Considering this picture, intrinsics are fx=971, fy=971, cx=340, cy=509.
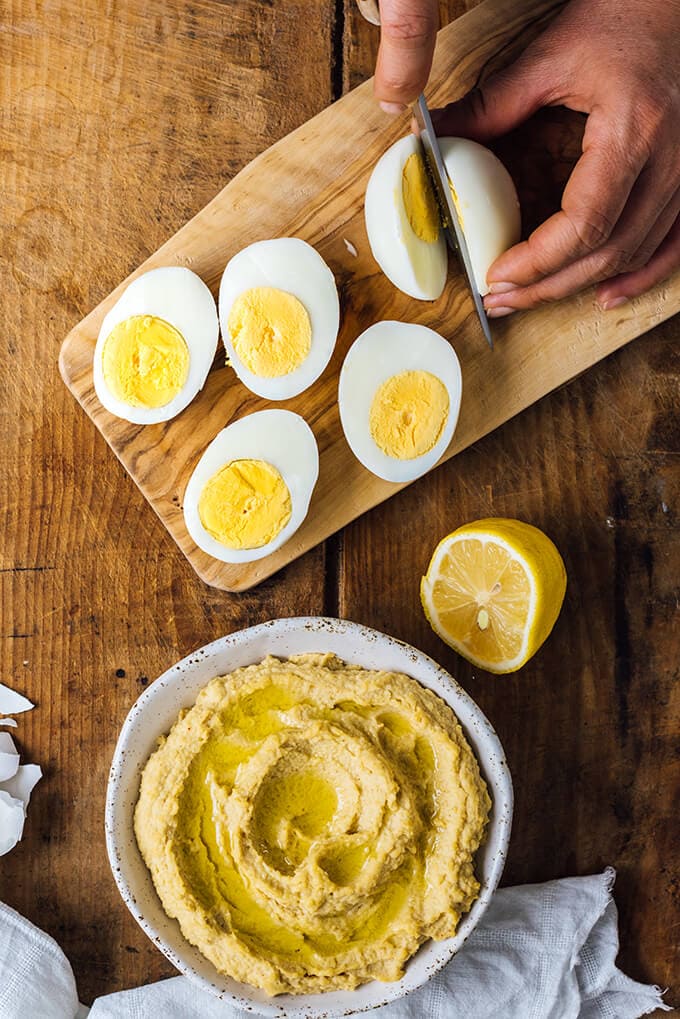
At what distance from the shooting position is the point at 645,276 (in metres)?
2.24

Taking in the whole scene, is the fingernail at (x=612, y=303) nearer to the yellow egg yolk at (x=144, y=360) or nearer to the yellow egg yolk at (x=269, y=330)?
the yellow egg yolk at (x=269, y=330)

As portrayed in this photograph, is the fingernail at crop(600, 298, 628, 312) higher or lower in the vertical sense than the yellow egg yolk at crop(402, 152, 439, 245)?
lower

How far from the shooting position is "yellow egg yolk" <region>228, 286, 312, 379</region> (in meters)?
2.12

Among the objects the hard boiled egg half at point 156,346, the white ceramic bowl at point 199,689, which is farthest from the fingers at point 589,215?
the white ceramic bowl at point 199,689

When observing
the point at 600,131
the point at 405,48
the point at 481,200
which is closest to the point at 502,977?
the point at 481,200

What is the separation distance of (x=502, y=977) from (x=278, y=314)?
1.60 m

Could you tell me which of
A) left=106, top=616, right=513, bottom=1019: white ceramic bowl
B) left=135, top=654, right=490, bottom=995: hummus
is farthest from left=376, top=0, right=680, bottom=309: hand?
left=135, top=654, right=490, bottom=995: hummus

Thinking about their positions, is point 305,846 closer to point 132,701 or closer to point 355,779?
point 355,779

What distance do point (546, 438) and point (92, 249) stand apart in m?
1.17

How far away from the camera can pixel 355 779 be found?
188 cm

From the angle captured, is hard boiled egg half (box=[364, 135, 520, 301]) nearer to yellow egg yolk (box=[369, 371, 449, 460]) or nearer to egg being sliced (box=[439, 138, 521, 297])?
egg being sliced (box=[439, 138, 521, 297])

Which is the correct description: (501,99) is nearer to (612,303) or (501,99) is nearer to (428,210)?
(428,210)

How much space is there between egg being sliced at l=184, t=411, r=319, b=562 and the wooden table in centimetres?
18

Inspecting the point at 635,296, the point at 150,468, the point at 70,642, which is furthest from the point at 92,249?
the point at 635,296
